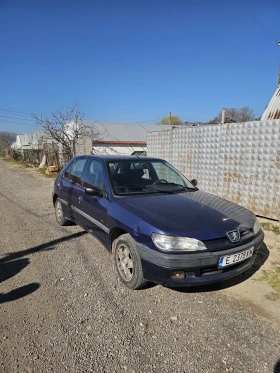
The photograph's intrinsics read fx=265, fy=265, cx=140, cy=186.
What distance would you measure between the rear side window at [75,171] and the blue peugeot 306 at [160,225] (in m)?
0.19

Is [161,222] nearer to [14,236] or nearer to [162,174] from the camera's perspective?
[162,174]

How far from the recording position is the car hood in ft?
9.16

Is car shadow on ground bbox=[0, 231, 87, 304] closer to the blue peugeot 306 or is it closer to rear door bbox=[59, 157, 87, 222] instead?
rear door bbox=[59, 157, 87, 222]

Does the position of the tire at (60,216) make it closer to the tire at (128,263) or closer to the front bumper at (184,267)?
the tire at (128,263)

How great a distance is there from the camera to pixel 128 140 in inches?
905

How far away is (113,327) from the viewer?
8.39 feet

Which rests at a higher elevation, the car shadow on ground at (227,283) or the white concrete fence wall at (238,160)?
the white concrete fence wall at (238,160)

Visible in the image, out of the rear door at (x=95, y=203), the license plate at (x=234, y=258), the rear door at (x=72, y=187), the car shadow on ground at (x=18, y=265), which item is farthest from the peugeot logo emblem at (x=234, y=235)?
the rear door at (x=72, y=187)

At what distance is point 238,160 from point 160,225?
13.8ft

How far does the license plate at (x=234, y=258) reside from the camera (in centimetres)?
279

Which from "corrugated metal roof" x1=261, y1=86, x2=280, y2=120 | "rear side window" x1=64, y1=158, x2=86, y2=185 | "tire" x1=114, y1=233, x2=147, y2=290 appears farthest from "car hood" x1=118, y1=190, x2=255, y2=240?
"corrugated metal roof" x1=261, y1=86, x2=280, y2=120

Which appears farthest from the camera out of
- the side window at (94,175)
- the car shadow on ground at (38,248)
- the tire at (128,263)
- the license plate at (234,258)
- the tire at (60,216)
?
the tire at (60,216)

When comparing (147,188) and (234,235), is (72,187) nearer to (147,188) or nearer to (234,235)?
(147,188)

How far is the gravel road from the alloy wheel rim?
17 cm
